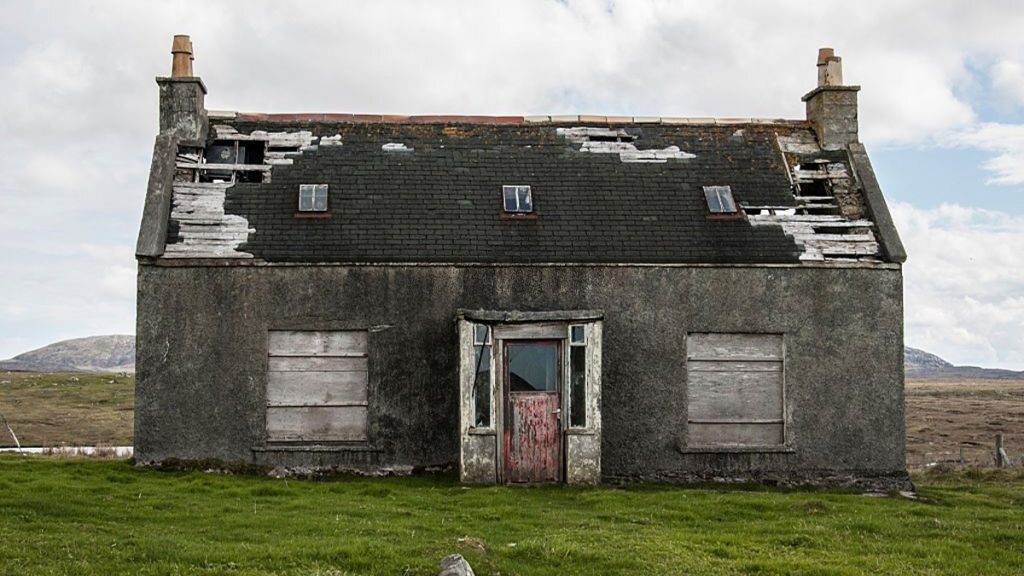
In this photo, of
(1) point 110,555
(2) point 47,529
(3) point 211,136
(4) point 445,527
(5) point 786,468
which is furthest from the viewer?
(3) point 211,136

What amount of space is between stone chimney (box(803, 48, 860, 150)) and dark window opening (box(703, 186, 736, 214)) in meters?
3.00

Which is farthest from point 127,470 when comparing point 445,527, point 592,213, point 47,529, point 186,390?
point 592,213

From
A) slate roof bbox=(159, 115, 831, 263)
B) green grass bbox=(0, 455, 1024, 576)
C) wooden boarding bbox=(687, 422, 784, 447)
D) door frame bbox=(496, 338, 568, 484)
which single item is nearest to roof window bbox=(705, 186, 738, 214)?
slate roof bbox=(159, 115, 831, 263)

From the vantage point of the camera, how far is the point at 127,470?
58.2 ft

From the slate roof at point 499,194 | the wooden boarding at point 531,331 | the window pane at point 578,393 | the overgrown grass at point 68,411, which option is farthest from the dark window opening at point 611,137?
the overgrown grass at point 68,411

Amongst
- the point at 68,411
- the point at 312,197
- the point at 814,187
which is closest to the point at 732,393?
the point at 814,187

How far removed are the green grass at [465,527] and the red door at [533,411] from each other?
816 millimetres

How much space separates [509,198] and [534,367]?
12.7 feet

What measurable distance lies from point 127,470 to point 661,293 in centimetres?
982

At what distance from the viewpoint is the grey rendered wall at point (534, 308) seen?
18.4m

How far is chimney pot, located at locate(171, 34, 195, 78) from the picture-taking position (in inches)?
830

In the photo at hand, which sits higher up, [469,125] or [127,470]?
[469,125]

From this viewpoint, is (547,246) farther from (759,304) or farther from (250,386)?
(250,386)

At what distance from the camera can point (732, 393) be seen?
19031 mm
